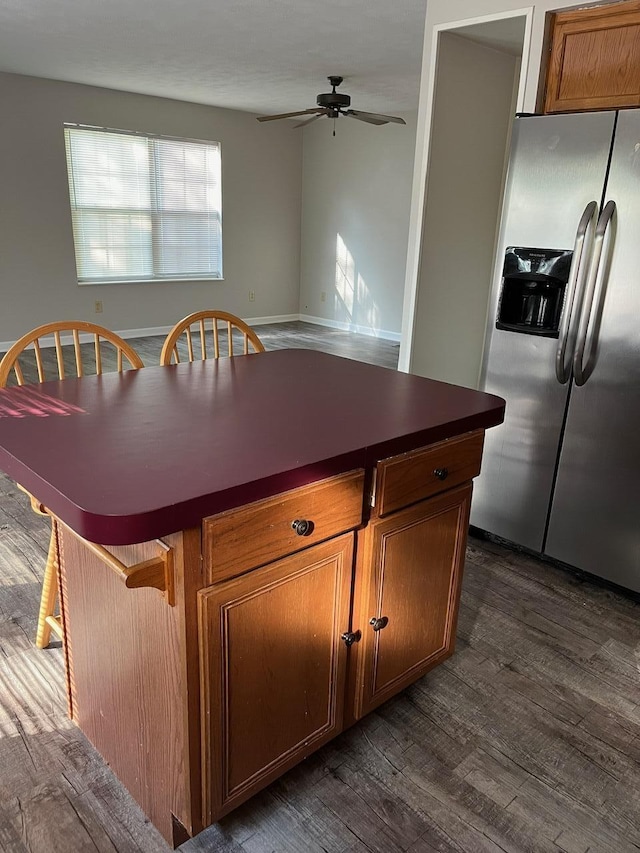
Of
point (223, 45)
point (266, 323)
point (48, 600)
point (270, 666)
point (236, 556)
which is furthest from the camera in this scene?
point (266, 323)

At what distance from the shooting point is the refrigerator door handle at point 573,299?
2.21 metres

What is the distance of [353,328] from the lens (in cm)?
800

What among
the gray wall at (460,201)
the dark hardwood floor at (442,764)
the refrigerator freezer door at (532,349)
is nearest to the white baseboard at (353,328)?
the gray wall at (460,201)

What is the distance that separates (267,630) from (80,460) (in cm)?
50

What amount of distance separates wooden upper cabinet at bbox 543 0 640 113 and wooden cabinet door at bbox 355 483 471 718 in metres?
1.59

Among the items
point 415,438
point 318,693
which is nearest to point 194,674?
point 318,693

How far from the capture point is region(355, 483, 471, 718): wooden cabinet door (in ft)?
4.97

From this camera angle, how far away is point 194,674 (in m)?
1.19

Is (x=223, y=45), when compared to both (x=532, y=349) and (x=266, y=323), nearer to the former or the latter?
(x=532, y=349)

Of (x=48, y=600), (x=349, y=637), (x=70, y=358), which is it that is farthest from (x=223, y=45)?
(x=349, y=637)

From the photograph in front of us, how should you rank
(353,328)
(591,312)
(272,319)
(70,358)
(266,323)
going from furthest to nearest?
(272,319) < (266,323) < (353,328) < (70,358) < (591,312)

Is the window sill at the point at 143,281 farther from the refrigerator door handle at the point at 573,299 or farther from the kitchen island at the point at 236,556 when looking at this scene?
the refrigerator door handle at the point at 573,299

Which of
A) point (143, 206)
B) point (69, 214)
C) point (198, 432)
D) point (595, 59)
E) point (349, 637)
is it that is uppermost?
point (595, 59)

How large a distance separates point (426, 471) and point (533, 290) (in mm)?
1295
